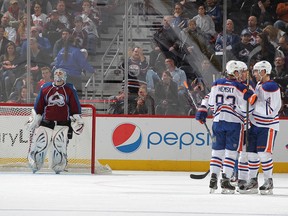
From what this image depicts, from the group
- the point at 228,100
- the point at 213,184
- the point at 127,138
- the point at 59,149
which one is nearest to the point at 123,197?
the point at 213,184

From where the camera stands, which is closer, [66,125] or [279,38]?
[66,125]

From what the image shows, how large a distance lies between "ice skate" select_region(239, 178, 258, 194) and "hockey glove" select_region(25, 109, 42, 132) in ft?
12.1

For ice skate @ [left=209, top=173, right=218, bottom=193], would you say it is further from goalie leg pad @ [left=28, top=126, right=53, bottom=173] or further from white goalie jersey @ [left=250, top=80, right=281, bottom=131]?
goalie leg pad @ [left=28, top=126, right=53, bottom=173]

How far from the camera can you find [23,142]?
13.8 meters

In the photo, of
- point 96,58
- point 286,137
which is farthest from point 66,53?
point 286,137

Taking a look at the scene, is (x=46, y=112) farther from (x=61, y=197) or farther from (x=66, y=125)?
(x=61, y=197)

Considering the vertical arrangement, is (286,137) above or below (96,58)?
below

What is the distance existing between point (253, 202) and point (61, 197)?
68.2 inches

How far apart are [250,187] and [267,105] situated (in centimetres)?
88

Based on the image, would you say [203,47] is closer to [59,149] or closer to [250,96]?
[59,149]

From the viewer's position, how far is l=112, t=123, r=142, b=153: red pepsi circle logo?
47.1 ft

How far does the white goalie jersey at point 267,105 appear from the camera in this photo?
1034 cm

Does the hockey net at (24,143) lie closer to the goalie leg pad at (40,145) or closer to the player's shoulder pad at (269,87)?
the goalie leg pad at (40,145)

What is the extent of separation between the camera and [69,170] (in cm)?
1343
